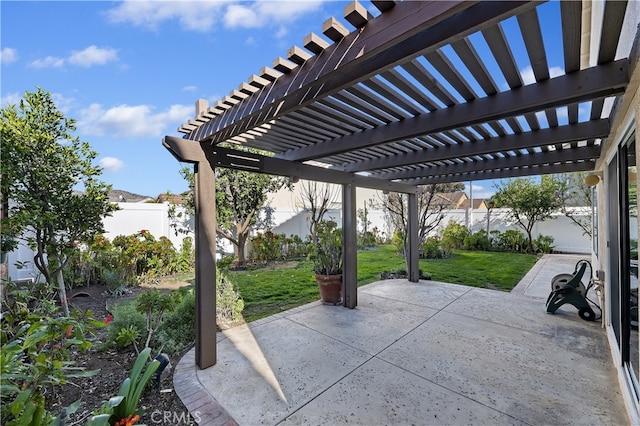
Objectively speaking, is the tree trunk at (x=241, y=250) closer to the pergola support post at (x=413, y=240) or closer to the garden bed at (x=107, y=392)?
the pergola support post at (x=413, y=240)

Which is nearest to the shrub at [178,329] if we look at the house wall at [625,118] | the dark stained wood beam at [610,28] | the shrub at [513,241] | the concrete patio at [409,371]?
the concrete patio at [409,371]

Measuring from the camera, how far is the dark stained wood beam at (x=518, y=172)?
4.90 metres

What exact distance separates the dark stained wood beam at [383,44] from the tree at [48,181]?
3548 millimetres

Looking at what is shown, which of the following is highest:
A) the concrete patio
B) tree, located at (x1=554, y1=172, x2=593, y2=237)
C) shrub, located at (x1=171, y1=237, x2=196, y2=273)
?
tree, located at (x1=554, y1=172, x2=593, y2=237)

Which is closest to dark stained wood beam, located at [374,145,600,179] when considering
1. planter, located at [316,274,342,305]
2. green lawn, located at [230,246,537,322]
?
planter, located at [316,274,342,305]

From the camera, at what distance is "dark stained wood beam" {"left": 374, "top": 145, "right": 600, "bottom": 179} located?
4.15 meters

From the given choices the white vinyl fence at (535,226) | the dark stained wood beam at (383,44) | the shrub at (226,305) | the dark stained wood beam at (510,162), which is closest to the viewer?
the dark stained wood beam at (383,44)

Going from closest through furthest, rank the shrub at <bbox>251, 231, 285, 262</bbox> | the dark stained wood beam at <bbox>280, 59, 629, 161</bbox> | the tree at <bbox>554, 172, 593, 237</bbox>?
1. the dark stained wood beam at <bbox>280, 59, 629, 161</bbox>
2. the shrub at <bbox>251, 231, 285, 262</bbox>
3. the tree at <bbox>554, 172, 593, 237</bbox>

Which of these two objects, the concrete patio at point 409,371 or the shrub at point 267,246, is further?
the shrub at point 267,246

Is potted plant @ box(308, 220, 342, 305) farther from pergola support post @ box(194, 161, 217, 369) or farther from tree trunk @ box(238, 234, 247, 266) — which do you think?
tree trunk @ box(238, 234, 247, 266)

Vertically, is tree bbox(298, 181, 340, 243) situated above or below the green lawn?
above

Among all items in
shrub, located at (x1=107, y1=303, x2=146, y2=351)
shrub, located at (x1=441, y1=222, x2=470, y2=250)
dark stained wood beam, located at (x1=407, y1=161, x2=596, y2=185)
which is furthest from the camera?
shrub, located at (x1=441, y1=222, x2=470, y2=250)

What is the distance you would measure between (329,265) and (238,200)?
512cm

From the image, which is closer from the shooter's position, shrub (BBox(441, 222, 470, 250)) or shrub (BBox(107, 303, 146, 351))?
shrub (BBox(107, 303, 146, 351))
